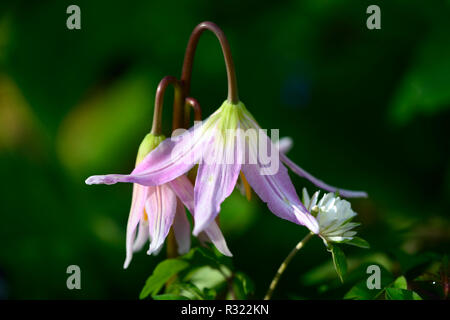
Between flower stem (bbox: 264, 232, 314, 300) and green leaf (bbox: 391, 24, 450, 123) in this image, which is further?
green leaf (bbox: 391, 24, 450, 123)

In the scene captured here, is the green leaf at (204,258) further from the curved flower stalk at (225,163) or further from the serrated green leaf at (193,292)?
the curved flower stalk at (225,163)

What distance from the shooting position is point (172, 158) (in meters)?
1.20

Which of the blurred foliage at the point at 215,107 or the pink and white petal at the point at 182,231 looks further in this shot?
the blurred foliage at the point at 215,107

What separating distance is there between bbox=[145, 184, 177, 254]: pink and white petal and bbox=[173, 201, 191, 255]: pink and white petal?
3.0 inches

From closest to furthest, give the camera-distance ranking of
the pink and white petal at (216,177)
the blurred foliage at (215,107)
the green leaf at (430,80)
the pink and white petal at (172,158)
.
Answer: the pink and white petal at (216,177) → the pink and white petal at (172,158) → the green leaf at (430,80) → the blurred foliage at (215,107)

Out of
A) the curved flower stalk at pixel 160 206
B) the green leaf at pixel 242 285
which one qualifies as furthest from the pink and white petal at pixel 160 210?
the green leaf at pixel 242 285

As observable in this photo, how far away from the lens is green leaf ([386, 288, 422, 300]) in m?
1.08

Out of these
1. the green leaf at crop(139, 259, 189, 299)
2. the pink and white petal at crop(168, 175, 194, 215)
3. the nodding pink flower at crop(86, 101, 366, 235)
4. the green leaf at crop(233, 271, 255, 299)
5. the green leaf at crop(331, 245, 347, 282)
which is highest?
the nodding pink flower at crop(86, 101, 366, 235)

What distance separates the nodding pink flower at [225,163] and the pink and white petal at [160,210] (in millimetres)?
70

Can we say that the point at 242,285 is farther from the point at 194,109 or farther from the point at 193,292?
the point at 194,109

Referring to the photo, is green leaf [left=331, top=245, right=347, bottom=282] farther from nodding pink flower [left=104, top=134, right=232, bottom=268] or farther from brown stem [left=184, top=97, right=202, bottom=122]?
brown stem [left=184, top=97, right=202, bottom=122]

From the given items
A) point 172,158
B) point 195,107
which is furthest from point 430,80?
point 172,158

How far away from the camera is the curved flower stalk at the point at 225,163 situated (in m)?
1.12

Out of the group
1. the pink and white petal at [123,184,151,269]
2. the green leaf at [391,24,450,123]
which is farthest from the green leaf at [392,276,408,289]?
the green leaf at [391,24,450,123]
